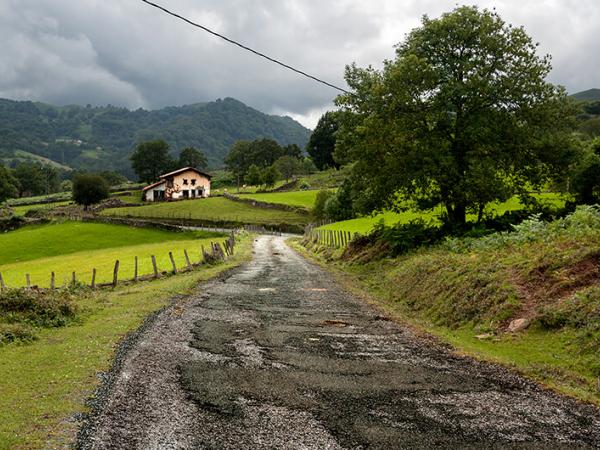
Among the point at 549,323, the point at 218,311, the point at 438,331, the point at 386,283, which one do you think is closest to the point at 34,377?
the point at 218,311

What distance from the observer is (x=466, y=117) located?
96.8 ft

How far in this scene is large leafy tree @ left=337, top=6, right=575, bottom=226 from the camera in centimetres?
2844

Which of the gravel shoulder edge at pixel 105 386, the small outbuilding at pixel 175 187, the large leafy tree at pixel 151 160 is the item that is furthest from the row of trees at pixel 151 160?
the gravel shoulder edge at pixel 105 386

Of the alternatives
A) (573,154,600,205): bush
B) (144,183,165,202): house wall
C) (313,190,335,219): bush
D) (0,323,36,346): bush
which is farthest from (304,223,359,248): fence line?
(144,183,165,202): house wall

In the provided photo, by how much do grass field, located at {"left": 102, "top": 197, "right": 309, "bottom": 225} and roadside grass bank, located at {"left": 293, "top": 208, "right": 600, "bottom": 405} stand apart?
77872 millimetres

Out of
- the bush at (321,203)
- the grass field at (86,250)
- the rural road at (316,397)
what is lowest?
the grass field at (86,250)

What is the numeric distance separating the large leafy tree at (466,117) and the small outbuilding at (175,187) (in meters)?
113

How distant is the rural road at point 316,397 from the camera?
26.8 feet

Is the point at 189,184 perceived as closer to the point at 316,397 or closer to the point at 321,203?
the point at 321,203

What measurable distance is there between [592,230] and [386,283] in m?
10.2

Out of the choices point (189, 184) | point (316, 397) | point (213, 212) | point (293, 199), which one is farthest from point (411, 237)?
point (189, 184)

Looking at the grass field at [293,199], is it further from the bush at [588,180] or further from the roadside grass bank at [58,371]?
the roadside grass bank at [58,371]

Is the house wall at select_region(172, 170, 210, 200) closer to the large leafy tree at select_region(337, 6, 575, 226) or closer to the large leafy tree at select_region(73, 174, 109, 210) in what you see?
the large leafy tree at select_region(73, 174, 109, 210)

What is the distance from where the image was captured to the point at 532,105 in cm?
2931
